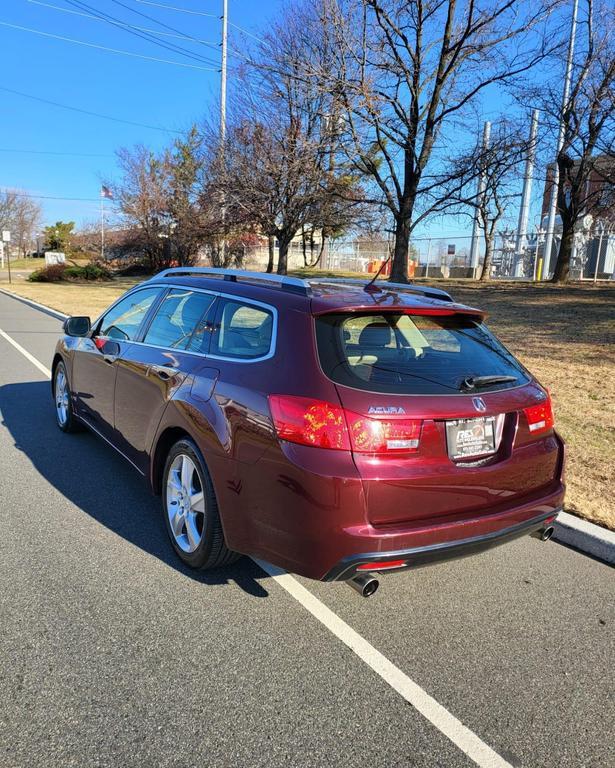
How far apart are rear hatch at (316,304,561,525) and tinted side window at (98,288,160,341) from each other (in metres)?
2.07

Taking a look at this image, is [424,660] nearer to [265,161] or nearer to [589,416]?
[589,416]

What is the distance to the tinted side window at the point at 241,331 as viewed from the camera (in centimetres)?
311

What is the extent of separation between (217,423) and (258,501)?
1.65 feet

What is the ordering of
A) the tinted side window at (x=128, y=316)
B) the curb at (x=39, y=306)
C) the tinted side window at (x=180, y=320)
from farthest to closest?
the curb at (x=39, y=306) → the tinted side window at (x=128, y=316) → the tinted side window at (x=180, y=320)

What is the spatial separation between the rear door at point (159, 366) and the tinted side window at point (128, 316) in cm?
24

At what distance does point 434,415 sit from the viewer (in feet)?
8.99

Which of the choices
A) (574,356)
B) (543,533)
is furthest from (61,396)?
(574,356)

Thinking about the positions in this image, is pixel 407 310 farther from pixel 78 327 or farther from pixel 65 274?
pixel 65 274

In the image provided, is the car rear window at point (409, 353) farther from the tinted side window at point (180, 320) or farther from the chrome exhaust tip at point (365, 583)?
the tinted side window at point (180, 320)

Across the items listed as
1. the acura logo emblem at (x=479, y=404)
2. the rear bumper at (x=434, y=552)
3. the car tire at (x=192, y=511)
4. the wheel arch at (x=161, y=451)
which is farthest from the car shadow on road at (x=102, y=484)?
the acura logo emblem at (x=479, y=404)

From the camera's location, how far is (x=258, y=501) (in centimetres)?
279

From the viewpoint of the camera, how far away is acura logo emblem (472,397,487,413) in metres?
2.88

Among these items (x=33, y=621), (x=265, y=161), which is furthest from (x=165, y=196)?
(x=33, y=621)

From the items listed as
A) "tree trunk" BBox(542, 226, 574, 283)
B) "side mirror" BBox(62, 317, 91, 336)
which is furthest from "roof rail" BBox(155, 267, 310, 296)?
"tree trunk" BBox(542, 226, 574, 283)
